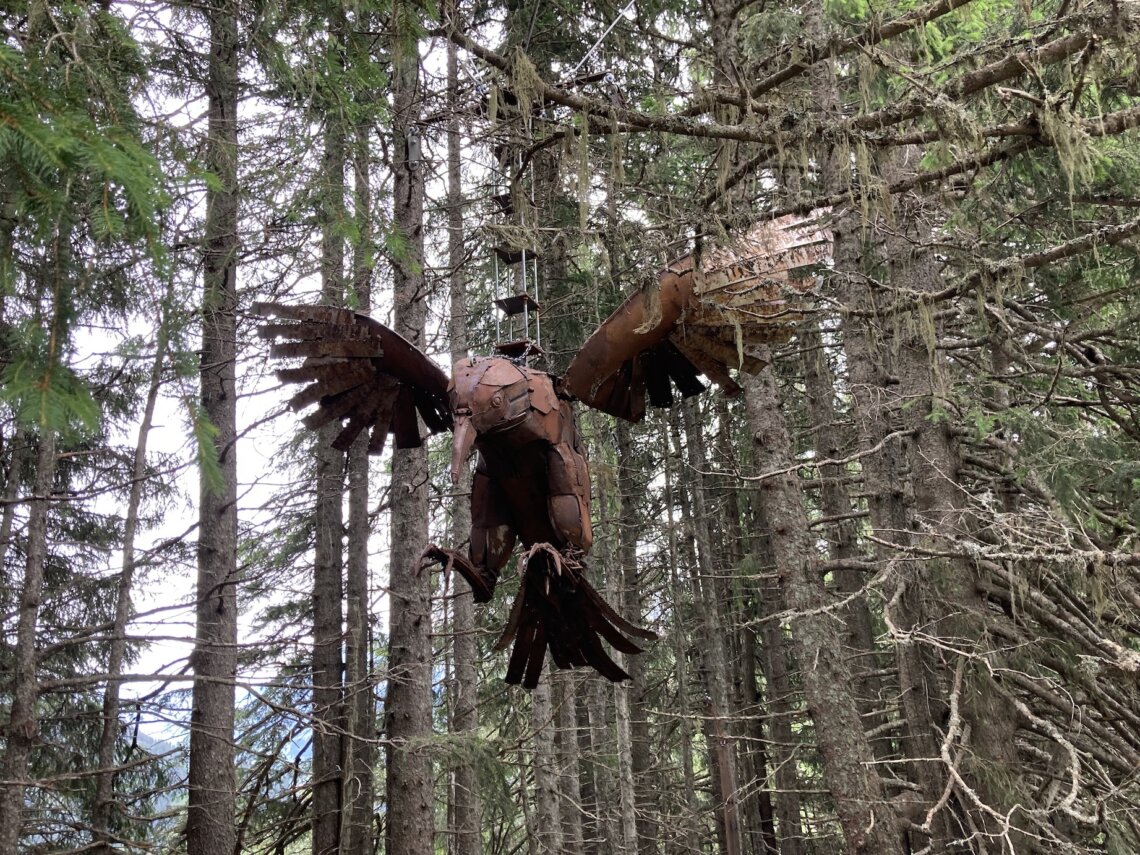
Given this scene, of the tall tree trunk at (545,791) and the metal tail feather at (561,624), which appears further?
the tall tree trunk at (545,791)

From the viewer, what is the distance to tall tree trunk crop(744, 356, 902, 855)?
5.68 metres

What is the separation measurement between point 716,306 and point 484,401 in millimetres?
1306

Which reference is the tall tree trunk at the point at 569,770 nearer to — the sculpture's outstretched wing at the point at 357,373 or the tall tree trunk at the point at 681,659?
the tall tree trunk at the point at 681,659

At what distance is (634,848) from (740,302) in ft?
24.6

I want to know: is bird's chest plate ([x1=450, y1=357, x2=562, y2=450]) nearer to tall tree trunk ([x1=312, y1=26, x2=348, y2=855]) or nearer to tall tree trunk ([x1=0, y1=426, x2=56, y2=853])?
tall tree trunk ([x1=0, y1=426, x2=56, y2=853])

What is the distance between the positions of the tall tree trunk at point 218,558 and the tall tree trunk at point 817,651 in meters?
4.12

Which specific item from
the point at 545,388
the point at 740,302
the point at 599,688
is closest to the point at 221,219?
the point at 545,388

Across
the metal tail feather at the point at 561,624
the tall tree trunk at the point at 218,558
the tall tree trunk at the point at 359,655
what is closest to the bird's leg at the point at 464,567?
the metal tail feather at the point at 561,624

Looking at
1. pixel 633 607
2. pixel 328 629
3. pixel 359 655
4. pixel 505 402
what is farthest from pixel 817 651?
pixel 633 607

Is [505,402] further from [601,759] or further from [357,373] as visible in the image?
[601,759]

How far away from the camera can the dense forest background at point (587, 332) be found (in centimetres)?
396

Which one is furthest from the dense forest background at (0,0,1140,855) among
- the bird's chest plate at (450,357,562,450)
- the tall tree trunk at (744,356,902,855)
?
the bird's chest plate at (450,357,562,450)

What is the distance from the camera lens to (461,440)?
12.8 ft

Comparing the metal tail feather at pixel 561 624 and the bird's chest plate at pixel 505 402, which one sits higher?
the bird's chest plate at pixel 505 402
